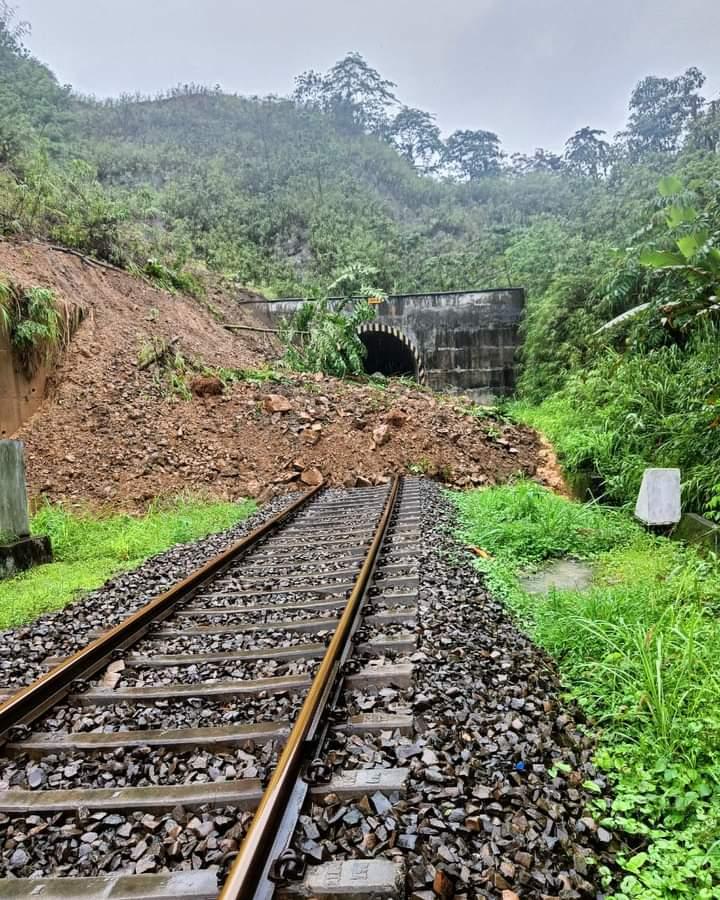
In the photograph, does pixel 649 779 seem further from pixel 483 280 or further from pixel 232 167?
pixel 232 167

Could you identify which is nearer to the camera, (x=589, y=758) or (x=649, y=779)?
(x=649, y=779)

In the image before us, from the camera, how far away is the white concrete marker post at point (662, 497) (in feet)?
18.1

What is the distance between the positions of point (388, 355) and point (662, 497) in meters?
15.8

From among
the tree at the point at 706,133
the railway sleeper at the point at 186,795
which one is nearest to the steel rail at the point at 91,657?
the railway sleeper at the point at 186,795

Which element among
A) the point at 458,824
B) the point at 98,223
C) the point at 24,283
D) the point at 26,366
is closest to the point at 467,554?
the point at 458,824

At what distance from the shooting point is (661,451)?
7.09 metres

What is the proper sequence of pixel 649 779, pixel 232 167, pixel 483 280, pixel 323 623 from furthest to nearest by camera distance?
1. pixel 232 167
2. pixel 483 280
3. pixel 323 623
4. pixel 649 779

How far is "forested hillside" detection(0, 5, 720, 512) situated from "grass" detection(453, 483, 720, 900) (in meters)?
1.47

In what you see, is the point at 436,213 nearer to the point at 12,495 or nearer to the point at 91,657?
the point at 12,495

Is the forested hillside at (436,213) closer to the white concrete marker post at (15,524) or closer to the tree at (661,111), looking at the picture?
the tree at (661,111)

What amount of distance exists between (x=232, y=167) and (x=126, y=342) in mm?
27153

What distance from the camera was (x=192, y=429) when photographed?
991 cm

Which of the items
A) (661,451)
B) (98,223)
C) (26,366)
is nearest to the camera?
(661,451)

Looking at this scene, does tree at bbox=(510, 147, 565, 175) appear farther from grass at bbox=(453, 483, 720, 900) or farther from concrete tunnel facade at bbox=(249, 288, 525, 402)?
grass at bbox=(453, 483, 720, 900)
